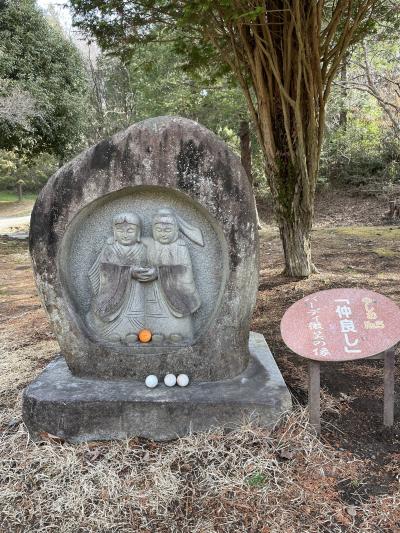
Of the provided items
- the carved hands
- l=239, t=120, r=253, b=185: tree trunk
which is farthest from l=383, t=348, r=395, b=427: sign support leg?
l=239, t=120, r=253, b=185: tree trunk

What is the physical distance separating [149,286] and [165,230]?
0.40 m

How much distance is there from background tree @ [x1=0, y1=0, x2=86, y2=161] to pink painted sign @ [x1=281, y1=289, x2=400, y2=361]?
30.5 feet

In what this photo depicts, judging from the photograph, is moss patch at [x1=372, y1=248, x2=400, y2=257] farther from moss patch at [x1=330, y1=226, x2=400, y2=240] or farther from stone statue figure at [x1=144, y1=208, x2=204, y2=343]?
stone statue figure at [x1=144, y1=208, x2=204, y2=343]

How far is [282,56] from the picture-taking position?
491 centimetres

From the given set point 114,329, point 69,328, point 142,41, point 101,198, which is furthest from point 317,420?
point 142,41

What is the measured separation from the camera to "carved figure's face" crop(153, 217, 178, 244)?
2.67 metres

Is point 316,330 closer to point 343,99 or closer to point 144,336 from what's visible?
point 144,336

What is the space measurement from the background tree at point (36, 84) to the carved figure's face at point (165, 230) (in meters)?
8.61

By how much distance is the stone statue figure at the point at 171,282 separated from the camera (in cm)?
270

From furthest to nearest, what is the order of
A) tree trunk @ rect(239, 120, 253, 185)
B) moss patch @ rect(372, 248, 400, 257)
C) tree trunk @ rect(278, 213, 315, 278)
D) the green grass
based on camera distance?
1. the green grass
2. tree trunk @ rect(239, 120, 253, 185)
3. moss patch @ rect(372, 248, 400, 257)
4. tree trunk @ rect(278, 213, 315, 278)

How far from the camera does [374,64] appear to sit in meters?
10.2

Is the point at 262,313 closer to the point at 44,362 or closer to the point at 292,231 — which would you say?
the point at 292,231

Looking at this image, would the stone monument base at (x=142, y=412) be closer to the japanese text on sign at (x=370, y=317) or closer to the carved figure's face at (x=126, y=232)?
the japanese text on sign at (x=370, y=317)

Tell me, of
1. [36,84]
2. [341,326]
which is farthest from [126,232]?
[36,84]
